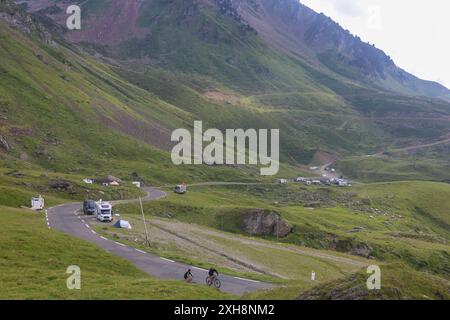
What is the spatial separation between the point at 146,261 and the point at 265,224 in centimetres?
5614

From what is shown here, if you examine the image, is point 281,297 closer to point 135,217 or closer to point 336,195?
point 135,217

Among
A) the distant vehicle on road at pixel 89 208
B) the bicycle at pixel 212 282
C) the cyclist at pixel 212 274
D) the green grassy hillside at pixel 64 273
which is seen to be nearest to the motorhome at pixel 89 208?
the distant vehicle on road at pixel 89 208

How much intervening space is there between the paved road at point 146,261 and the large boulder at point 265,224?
129ft

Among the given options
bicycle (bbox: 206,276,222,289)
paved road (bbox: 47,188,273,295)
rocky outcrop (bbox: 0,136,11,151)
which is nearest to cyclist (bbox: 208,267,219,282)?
bicycle (bbox: 206,276,222,289)

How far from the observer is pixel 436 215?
182250mm

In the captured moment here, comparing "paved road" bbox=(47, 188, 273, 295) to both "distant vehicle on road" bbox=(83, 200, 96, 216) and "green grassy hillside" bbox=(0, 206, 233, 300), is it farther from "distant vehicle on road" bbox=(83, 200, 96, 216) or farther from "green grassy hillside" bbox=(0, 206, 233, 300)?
"distant vehicle on road" bbox=(83, 200, 96, 216)

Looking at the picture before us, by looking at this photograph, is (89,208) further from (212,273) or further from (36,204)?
(212,273)

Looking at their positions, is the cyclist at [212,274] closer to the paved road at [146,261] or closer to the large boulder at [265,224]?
the paved road at [146,261]

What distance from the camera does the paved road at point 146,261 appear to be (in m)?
41.1

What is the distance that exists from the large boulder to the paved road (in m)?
39.4

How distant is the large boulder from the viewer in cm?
10106

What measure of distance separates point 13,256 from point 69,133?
5456 inches
